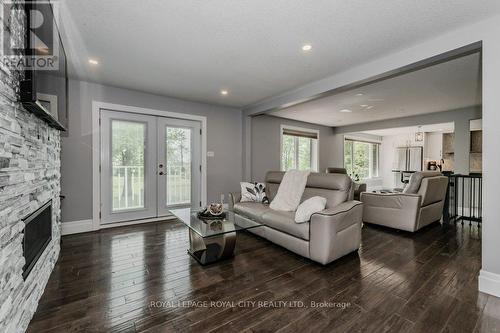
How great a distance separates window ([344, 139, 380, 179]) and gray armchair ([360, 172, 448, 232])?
13.9ft

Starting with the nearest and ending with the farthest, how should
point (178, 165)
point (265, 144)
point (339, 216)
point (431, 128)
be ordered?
1. point (339, 216)
2. point (178, 165)
3. point (265, 144)
4. point (431, 128)

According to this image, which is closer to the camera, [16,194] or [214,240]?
[16,194]

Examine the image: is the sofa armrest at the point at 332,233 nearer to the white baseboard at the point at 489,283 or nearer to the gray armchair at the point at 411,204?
the white baseboard at the point at 489,283

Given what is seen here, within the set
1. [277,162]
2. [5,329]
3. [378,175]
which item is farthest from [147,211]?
[378,175]

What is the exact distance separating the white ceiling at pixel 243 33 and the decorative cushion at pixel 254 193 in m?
1.79

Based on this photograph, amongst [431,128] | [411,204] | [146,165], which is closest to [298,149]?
[411,204]

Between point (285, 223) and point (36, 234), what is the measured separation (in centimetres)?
235

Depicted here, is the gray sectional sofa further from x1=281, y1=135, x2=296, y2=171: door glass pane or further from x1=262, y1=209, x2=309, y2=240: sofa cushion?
x1=281, y1=135, x2=296, y2=171: door glass pane

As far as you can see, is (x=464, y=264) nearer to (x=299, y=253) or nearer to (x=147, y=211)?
(x=299, y=253)

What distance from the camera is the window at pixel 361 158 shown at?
841 centimetres

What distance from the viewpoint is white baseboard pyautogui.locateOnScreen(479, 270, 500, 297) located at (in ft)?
6.13

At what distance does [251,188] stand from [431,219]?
317 centimetres

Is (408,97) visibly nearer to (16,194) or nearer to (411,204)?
Result: (411,204)

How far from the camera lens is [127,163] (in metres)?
3.97
